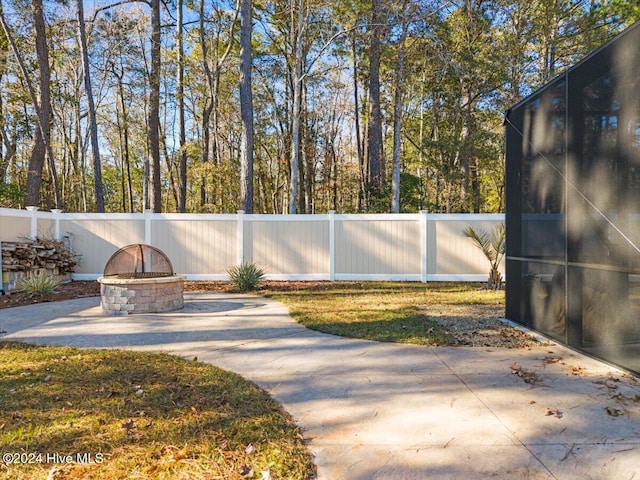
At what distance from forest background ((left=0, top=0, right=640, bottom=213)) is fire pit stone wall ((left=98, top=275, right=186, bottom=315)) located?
444 cm

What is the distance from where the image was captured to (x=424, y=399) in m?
2.82

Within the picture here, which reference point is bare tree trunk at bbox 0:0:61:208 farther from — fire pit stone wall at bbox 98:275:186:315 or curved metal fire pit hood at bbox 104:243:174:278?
fire pit stone wall at bbox 98:275:186:315

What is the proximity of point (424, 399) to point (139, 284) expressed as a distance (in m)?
4.80

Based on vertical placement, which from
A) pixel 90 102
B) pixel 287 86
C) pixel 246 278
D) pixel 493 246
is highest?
pixel 287 86

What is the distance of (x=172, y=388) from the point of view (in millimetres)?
2979

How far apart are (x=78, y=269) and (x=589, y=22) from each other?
16.9m

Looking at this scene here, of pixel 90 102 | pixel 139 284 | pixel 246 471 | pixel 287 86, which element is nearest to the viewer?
pixel 246 471

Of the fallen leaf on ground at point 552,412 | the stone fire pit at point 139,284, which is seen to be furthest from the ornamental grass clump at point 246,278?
the fallen leaf on ground at point 552,412

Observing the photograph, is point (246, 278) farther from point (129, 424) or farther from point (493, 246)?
point (129, 424)

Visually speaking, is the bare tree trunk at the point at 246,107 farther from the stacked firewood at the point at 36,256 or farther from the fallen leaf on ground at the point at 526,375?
the fallen leaf on ground at the point at 526,375

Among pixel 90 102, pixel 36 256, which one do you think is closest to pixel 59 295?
pixel 36 256

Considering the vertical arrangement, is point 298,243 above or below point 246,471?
above

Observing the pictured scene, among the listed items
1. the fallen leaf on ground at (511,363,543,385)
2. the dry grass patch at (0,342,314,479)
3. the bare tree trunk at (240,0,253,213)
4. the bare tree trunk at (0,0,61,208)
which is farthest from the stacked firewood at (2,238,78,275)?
the fallen leaf on ground at (511,363,543,385)

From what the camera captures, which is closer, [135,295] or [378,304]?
[135,295]
